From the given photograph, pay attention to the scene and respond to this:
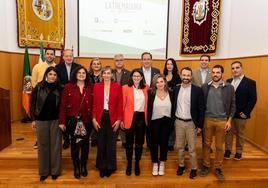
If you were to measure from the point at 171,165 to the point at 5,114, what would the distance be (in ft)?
→ 8.70

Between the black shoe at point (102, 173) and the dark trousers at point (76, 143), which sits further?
the black shoe at point (102, 173)

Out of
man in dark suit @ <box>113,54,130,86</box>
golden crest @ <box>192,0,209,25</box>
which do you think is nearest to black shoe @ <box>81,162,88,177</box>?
man in dark suit @ <box>113,54,130,86</box>

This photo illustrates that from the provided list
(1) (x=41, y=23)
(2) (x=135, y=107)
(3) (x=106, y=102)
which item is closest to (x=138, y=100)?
(2) (x=135, y=107)

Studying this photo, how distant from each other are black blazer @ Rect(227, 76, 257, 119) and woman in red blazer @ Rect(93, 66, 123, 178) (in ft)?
5.58

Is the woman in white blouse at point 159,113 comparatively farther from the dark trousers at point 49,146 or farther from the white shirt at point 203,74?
the dark trousers at point 49,146

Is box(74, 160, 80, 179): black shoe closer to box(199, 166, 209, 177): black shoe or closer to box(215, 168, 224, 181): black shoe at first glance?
box(199, 166, 209, 177): black shoe

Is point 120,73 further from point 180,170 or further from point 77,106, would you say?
point 180,170

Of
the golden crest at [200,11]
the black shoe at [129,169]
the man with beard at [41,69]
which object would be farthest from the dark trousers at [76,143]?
the golden crest at [200,11]

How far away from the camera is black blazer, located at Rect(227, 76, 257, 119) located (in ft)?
10.8

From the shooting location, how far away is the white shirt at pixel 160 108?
298 centimetres

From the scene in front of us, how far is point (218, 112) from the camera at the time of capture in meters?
3.00

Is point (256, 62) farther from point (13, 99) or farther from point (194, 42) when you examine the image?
point (13, 99)

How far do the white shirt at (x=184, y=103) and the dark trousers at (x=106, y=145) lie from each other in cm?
91

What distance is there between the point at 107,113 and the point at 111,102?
151mm
